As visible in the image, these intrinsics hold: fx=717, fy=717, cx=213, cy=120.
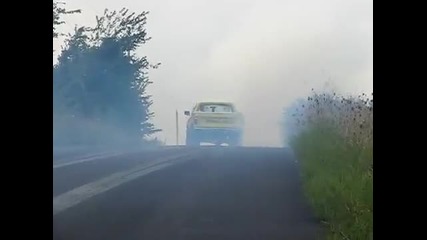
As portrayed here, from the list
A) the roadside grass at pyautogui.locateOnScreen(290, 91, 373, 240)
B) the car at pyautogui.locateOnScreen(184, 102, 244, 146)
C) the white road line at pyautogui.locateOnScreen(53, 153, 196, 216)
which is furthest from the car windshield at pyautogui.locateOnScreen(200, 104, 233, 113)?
the white road line at pyautogui.locateOnScreen(53, 153, 196, 216)

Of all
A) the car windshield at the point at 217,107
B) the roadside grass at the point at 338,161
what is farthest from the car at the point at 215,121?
the roadside grass at the point at 338,161

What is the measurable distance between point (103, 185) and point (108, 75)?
2.03 ft

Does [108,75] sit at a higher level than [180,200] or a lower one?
higher

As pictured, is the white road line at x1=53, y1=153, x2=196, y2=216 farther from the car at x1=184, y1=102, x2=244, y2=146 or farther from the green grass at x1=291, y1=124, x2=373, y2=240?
the green grass at x1=291, y1=124, x2=373, y2=240

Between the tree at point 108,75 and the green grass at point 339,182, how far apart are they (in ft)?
2.78

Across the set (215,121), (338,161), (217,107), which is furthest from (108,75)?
(215,121)

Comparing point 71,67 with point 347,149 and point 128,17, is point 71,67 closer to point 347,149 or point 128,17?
point 128,17

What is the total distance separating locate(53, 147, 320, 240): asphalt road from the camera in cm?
331

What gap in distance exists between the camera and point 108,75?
3426 mm

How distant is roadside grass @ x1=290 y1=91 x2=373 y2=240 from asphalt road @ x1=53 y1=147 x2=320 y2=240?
0.33 feet

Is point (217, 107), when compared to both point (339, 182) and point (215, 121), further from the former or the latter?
point (215, 121)

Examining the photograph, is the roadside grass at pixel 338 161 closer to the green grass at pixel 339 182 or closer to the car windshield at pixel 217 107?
the green grass at pixel 339 182
